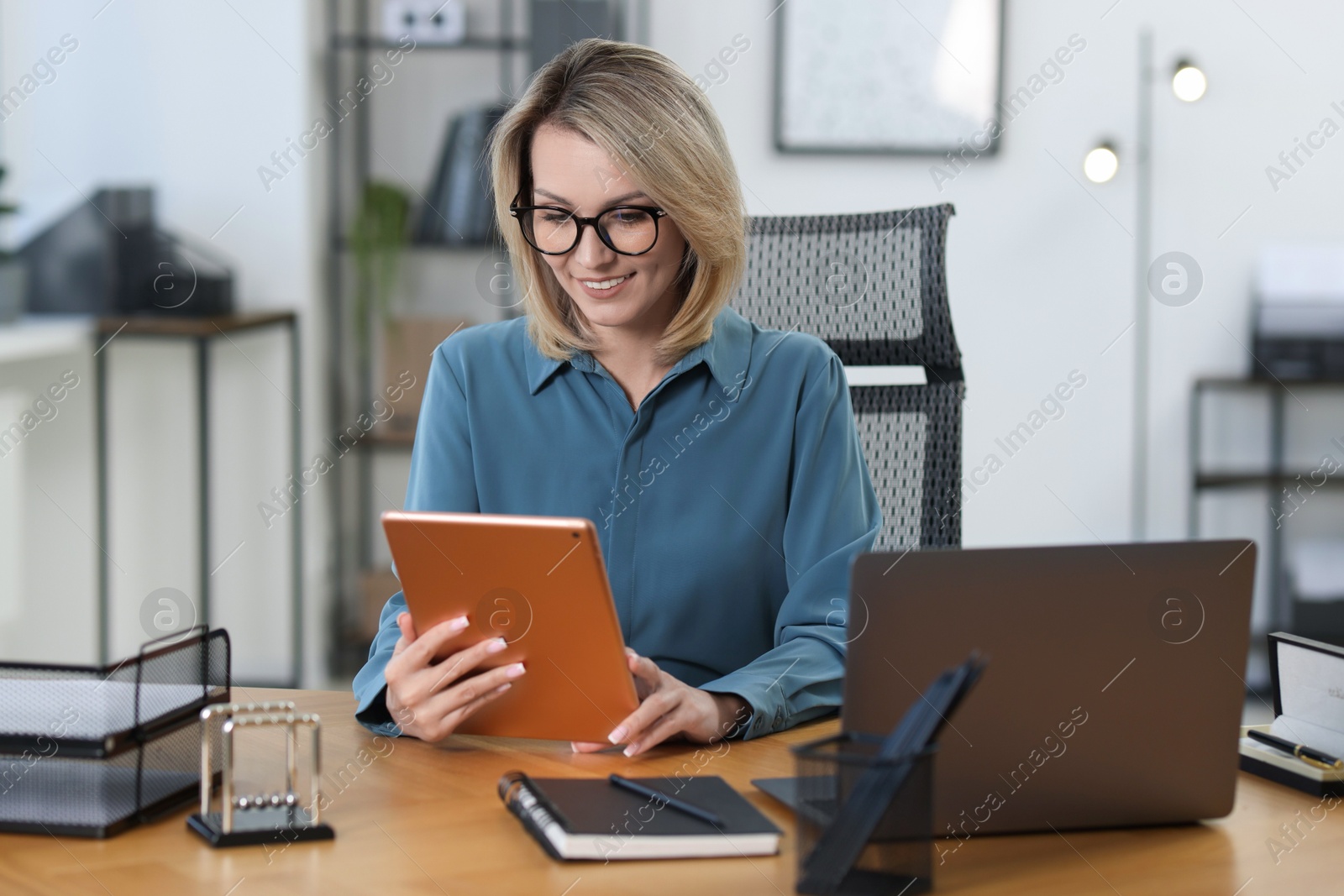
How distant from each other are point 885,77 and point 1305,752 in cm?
241

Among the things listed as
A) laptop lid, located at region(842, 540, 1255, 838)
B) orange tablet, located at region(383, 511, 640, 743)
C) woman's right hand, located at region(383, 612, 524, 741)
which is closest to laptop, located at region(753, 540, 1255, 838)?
laptop lid, located at region(842, 540, 1255, 838)

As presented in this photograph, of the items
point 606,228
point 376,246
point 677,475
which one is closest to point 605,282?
point 606,228

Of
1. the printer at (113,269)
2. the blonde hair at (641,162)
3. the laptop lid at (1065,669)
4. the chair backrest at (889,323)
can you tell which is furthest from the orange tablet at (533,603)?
the printer at (113,269)

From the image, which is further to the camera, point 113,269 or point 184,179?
point 184,179

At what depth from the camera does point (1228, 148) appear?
3.22 meters

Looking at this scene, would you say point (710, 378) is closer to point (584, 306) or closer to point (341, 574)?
point (584, 306)

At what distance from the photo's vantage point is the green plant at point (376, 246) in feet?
10.4

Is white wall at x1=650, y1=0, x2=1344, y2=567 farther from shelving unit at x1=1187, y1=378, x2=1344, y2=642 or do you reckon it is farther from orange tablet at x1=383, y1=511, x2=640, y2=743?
orange tablet at x1=383, y1=511, x2=640, y2=743

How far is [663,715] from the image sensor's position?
1.13m

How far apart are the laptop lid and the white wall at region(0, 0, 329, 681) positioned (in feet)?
8.41

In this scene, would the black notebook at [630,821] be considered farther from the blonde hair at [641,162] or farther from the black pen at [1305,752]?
the blonde hair at [641,162]

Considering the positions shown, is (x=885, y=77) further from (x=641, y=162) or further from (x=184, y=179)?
(x=641, y=162)

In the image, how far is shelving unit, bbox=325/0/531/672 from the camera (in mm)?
3213

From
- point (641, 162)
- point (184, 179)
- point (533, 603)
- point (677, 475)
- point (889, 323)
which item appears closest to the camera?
point (533, 603)
